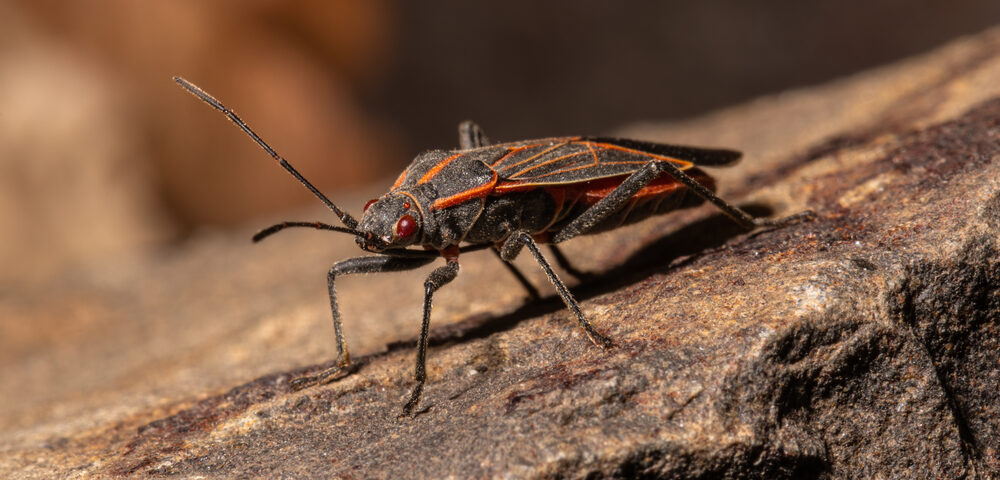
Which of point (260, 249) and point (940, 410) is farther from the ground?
point (260, 249)

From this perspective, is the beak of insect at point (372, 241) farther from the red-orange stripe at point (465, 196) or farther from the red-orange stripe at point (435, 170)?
the red-orange stripe at point (435, 170)

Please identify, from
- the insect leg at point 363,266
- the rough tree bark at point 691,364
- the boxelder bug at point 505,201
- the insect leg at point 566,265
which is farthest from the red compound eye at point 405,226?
the insect leg at point 566,265

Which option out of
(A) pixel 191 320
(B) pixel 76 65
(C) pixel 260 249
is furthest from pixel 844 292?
(B) pixel 76 65

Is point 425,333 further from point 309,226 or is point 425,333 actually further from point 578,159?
point 578,159

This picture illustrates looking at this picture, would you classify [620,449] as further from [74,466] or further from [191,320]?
[191,320]

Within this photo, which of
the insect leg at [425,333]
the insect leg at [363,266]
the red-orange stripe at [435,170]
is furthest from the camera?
the insect leg at [363,266]
